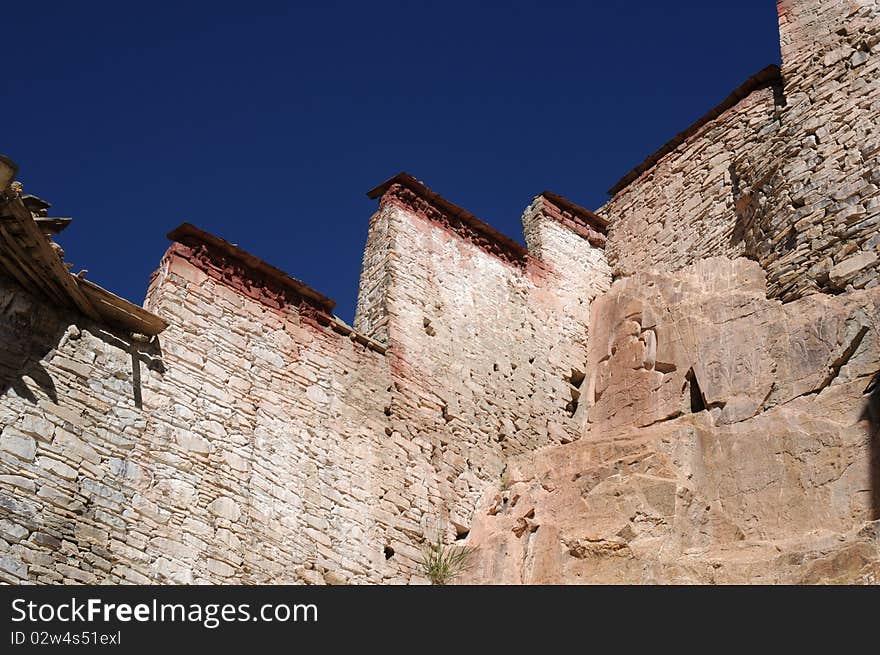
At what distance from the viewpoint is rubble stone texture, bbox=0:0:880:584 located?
29.4 ft

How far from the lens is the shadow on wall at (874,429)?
8883 mm

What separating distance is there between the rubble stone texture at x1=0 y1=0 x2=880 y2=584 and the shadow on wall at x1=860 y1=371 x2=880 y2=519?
0.10ft

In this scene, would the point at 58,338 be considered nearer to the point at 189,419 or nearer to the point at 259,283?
the point at 189,419

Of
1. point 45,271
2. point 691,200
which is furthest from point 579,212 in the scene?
point 45,271

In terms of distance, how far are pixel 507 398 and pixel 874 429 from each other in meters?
4.56

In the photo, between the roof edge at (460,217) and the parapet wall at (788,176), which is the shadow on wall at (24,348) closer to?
the roof edge at (460,217)

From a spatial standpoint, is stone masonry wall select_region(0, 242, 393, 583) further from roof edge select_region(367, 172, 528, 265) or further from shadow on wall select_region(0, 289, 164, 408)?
roof edge select_region(367, 172, 528, 265)

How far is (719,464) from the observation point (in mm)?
10164

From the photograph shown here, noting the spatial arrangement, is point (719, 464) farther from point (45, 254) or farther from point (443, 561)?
point (45, 254)

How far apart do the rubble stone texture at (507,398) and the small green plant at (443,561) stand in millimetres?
113

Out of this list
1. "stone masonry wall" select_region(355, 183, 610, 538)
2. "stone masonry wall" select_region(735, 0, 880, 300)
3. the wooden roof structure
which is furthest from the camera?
"stone masonry wall" select_region(355, 183, 610, 538)

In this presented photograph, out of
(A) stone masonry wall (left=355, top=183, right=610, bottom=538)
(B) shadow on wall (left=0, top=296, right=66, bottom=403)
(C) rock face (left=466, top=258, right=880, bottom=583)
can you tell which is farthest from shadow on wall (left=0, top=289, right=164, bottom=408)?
(C) rock face (left=466, top=258, right=880, bottom=583)
